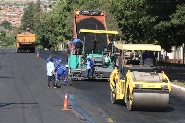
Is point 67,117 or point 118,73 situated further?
point 118,73

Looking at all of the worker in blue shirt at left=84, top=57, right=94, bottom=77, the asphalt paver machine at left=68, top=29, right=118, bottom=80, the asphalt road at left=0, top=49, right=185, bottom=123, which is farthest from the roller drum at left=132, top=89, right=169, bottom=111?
the asphalt paver machine at left=68, top=29, right=118, bottom=80

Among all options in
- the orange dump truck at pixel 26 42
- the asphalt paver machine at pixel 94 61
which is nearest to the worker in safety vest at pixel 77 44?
the asphalt paver machine at pixel 94 61

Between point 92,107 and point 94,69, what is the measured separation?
1134 centimetres

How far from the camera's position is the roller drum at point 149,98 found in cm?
1784

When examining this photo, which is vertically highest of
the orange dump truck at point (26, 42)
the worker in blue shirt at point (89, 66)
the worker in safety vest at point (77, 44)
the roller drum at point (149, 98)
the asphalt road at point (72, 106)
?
the orange dump truck at point (26, 42)

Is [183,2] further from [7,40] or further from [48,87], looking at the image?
[7,40]

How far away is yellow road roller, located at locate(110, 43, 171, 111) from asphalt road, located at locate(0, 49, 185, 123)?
37 cm

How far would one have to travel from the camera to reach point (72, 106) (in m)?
19.2

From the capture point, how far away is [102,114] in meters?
17.3

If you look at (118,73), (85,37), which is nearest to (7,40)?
(85,37)

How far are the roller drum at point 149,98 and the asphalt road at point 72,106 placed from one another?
327 millimetres

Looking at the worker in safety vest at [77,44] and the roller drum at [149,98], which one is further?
the worker in safety vest at [77,44]

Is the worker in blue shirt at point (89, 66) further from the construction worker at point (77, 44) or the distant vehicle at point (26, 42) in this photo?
the distant vehicle at point (26, 42)

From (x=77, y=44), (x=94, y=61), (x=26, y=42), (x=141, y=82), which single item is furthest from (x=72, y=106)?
(x=26, y=42)
